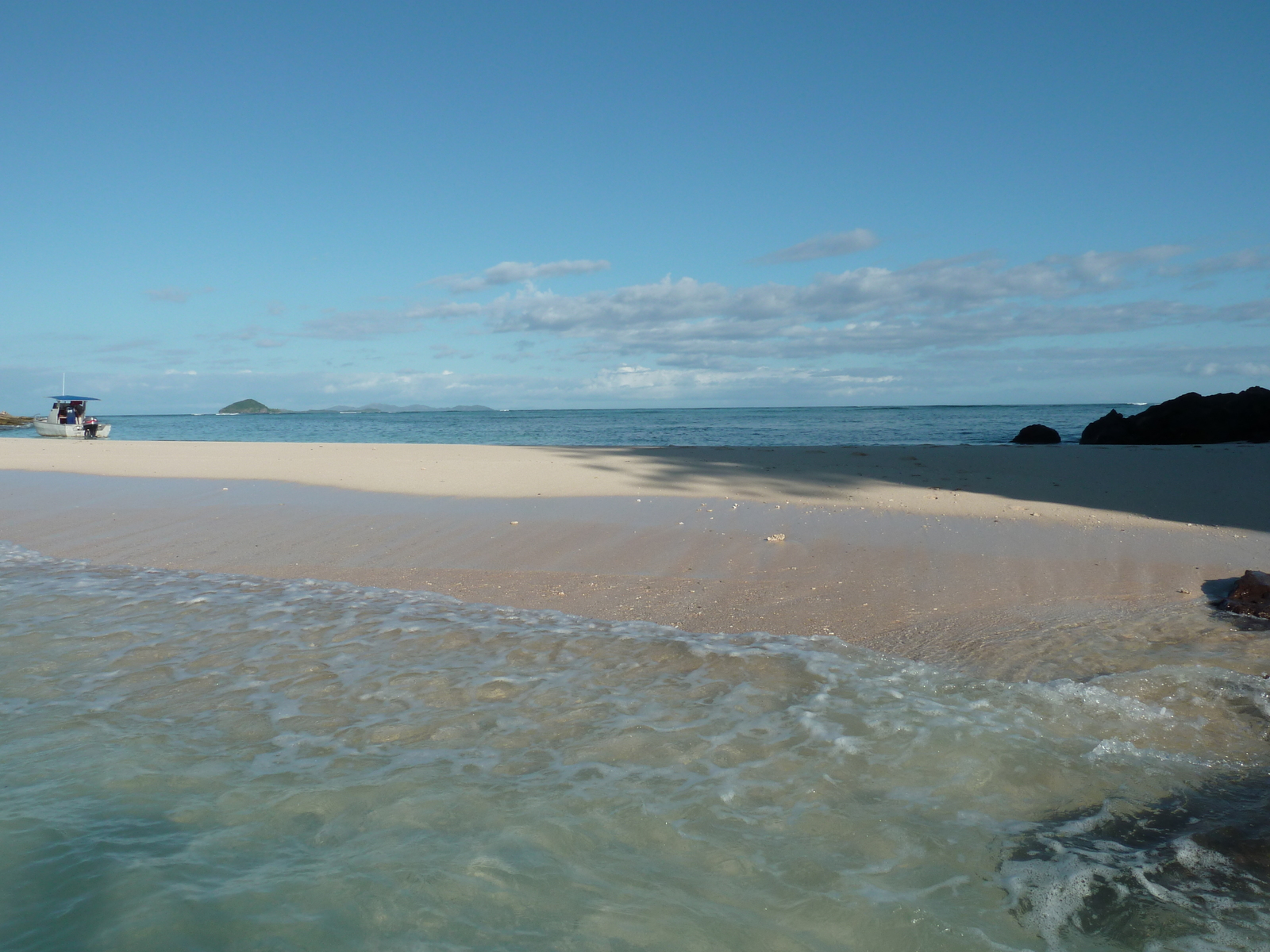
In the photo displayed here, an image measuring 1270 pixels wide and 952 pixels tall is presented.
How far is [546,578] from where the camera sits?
18.3ft

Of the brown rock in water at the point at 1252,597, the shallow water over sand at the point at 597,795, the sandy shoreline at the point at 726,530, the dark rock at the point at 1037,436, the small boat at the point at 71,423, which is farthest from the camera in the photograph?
the small boat at the point at 71,423

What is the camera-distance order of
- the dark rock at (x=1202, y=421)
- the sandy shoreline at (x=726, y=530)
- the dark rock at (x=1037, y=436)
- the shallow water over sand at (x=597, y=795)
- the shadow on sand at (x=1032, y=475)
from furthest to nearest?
the dark rock at (x=1037, y=436)
the dark rock at (x=1202, y=421)
the shadow on sand at (x=1032, y=475)
the sandy shoreline at (x=726, y=530)
the shallow water over sand at (x=597, y=795)

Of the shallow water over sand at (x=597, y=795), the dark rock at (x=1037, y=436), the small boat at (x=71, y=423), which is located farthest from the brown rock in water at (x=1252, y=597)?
the small boat at (x=71, y=423)

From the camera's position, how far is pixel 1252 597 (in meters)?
4.53

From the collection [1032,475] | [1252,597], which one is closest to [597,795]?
[1252,597]

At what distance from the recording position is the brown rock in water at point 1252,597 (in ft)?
14.5

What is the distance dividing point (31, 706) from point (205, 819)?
4.82 feet

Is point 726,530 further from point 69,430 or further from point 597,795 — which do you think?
point 69,430

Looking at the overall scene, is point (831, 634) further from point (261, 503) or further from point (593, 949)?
point (261, 503)

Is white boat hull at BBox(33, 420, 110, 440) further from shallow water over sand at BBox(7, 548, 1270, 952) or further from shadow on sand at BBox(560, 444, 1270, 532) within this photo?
shallow water over sand at BBox(7, 548, 1270, 952)

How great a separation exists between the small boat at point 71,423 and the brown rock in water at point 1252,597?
30.8 m

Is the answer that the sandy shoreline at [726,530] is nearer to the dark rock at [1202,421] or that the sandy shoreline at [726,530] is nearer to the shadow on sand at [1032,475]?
the shadow on sand at [1032,475]

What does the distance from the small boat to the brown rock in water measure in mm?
30819

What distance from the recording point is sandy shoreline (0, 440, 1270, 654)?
5098 mm
